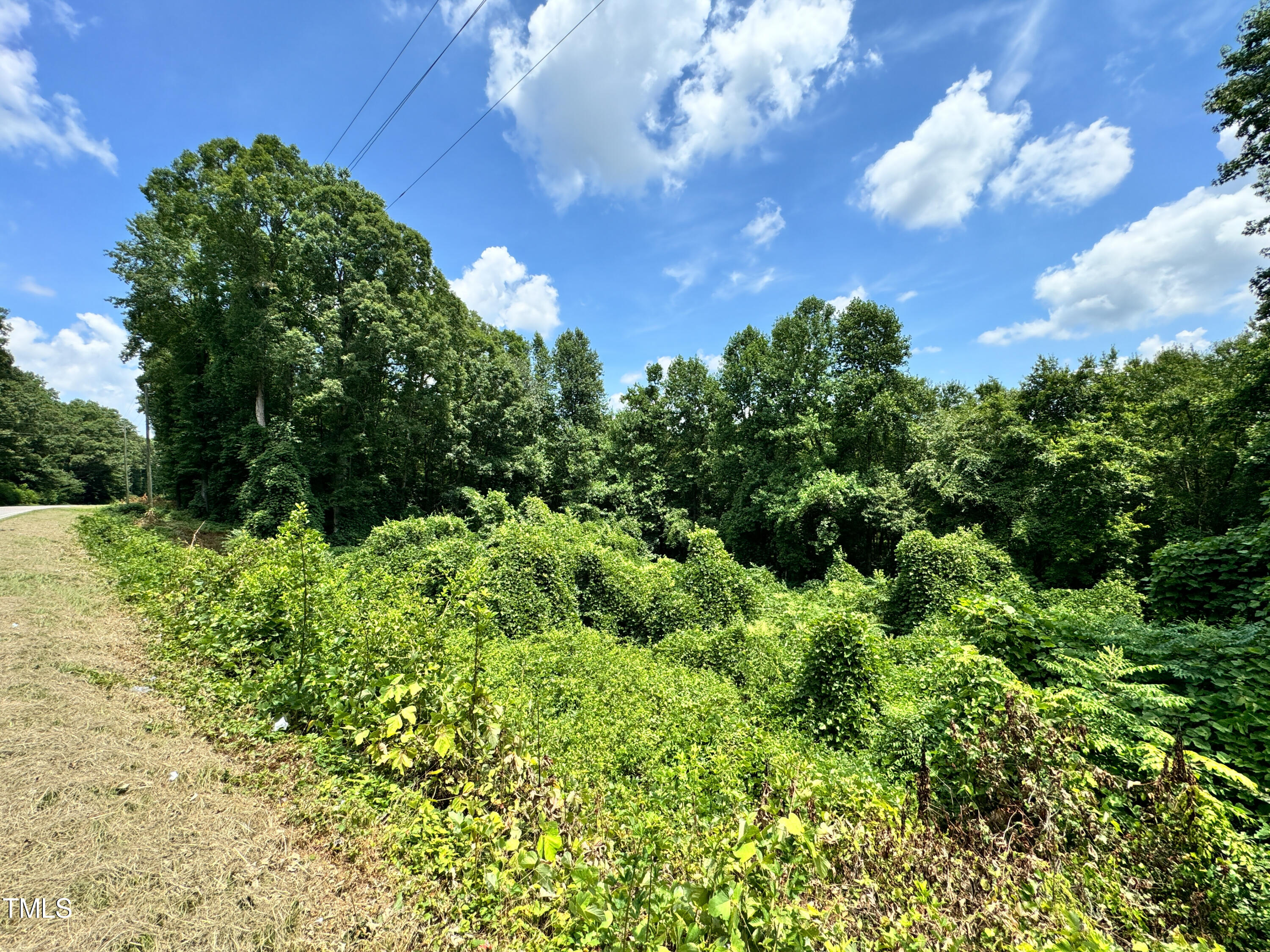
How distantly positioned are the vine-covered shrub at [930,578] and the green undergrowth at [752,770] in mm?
2591

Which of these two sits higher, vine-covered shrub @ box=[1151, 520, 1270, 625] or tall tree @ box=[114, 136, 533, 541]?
tall tree @ box=[114, 136, 533, 541]

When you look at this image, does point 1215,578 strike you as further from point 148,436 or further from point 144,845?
point 148,436

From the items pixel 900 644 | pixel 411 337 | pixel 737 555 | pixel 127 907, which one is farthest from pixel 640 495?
pixel 127 907

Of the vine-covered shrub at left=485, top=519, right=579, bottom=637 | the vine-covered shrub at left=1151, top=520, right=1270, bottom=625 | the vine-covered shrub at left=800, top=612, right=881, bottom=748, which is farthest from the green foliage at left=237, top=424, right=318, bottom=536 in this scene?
the vine-covered shrub at left=1151, top=520, right=1270, bottom=625

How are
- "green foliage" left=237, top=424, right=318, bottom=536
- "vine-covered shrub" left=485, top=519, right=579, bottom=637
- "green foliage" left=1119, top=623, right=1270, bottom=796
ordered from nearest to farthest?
"green foliage" left=1119, top=623, right=1270, bottom=796, "vine-covered shrub" left=485, top=519, right=579, bottom=637, "green foliage" left=237, top=424, right=318, bottom=536

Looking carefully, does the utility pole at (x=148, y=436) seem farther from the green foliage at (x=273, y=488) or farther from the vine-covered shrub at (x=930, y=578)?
the vine-covered shrub at (x=930, y=578)

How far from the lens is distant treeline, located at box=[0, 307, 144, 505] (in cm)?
2984

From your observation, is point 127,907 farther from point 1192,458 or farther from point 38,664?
point 1192,458

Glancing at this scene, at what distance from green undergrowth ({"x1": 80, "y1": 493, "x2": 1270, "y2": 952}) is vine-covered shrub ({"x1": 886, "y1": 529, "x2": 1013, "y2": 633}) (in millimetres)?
2591

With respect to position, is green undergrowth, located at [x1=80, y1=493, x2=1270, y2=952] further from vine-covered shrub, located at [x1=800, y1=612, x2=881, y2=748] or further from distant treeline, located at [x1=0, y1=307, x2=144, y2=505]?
distant treeline, located at [x1=0, y1=307, x2=144, y2=505]

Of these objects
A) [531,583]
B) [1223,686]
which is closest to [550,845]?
[1223,686]

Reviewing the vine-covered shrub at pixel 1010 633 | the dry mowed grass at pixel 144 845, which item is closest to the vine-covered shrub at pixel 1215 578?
the vine-covered shrub at pixel 1010 633

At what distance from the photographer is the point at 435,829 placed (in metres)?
→ 2.99

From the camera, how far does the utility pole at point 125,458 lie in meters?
36.7
